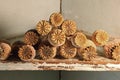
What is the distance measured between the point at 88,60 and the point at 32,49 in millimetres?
236

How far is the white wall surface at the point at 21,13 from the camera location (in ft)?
4.02

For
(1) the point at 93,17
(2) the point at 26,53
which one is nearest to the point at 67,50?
(2) the point at 26,53

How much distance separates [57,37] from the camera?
37.0 inches

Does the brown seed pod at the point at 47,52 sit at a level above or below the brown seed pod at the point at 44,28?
below

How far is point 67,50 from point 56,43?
0.21ft

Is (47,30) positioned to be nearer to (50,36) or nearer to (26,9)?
(50,36)

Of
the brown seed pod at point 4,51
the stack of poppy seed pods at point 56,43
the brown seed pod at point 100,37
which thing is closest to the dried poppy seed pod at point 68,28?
the stack of poppy seed pods at point 56,43

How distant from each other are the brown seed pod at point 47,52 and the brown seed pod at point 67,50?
3 centimetres

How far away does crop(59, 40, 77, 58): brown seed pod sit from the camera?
0.97 m

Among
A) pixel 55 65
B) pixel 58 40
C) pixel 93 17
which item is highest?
pixel 93 17

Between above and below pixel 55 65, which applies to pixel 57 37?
above

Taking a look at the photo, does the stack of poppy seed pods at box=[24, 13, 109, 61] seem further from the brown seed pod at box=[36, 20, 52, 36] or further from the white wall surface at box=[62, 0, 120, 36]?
the white wall surface at box=[62, 0, 120, 36]

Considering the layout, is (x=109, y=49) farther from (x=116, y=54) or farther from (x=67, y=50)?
(x=67, y=50)

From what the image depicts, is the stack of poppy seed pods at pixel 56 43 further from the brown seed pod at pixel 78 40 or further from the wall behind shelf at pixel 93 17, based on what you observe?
the wall behind shelf at pixel 93 17
